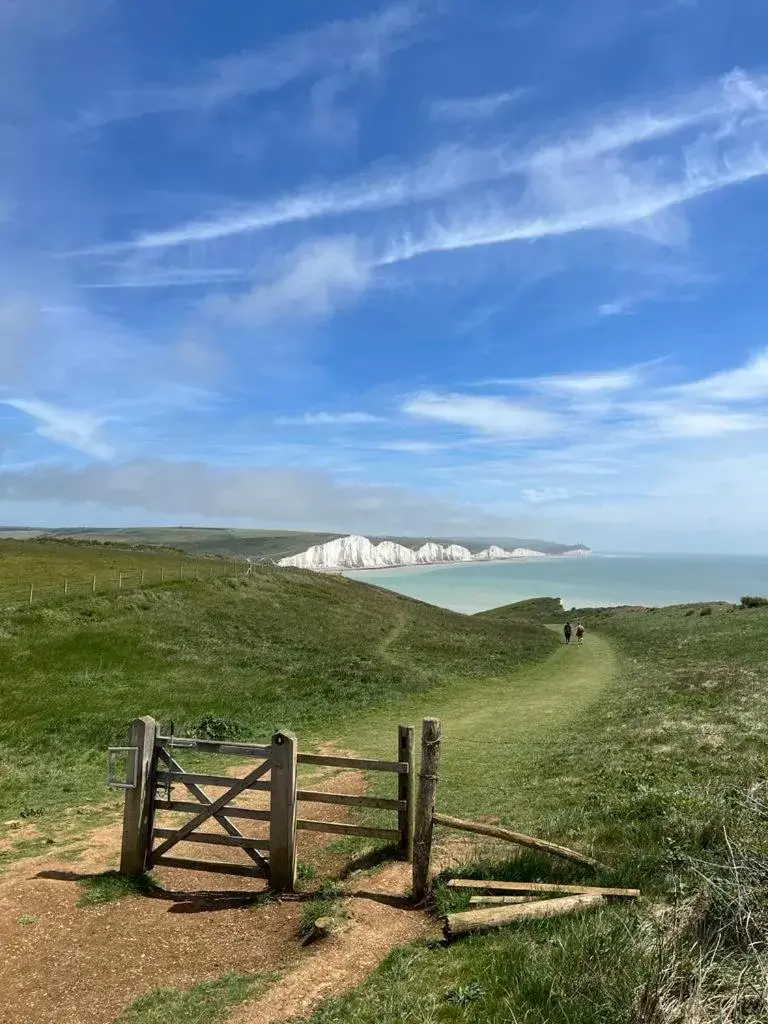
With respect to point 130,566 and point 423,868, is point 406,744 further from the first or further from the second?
point 130,566

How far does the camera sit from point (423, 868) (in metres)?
9.95

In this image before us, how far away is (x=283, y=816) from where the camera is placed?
1077 cm

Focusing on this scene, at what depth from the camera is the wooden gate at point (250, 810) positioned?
35.5 ft

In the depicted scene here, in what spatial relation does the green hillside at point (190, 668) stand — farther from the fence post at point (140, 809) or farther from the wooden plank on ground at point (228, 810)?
the wooden plank on ground at point (228, 810)

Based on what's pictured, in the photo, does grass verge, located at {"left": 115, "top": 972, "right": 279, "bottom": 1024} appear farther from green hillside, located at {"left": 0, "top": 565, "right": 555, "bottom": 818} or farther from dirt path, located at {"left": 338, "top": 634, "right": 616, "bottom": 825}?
green hillside, located at {"left": 0, "top": 565, "right": 555, "bottom": 818}

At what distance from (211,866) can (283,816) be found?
190 centimetres

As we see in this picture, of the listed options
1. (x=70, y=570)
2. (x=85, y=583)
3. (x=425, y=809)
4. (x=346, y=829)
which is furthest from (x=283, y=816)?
(x=70, y=570)

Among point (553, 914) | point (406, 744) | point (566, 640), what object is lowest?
point (566, 640)

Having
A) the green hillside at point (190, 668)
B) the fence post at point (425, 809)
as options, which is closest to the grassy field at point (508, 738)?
the green hillside at point (190, 668)

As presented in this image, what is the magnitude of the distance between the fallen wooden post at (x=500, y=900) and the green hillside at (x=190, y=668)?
12360 millimetres

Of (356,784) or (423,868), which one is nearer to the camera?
(423,868)

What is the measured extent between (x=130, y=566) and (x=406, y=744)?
65895 millimetres

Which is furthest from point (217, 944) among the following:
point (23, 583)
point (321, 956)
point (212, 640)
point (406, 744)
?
point (23, 583)

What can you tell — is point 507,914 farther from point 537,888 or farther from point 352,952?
point 352,952
